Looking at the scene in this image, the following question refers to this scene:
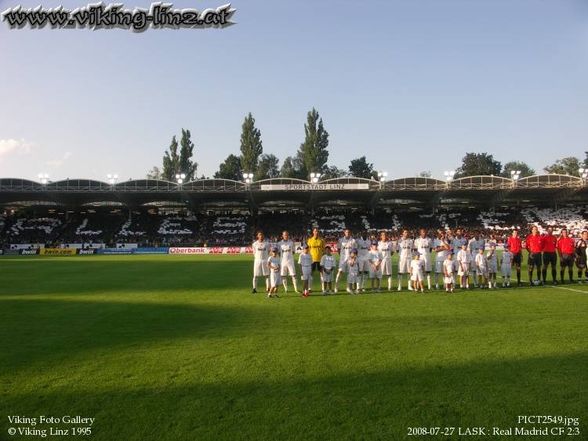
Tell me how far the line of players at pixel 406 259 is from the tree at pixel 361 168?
80752mm

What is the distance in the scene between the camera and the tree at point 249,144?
74062mm

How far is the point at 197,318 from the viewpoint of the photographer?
32.8ft

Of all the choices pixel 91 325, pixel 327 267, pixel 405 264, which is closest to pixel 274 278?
pixel 327 267

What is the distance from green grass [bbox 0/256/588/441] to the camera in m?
4.80

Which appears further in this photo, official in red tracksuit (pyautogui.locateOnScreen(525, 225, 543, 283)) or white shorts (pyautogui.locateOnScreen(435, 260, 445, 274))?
official in red tracksuit (pyautogui.locateOnScreen(525, 225, 543, 283))

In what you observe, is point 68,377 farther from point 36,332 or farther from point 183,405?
point 36,332

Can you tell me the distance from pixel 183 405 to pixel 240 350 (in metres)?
2.21

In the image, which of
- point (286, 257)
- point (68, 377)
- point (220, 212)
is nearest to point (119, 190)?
point (220, 212)

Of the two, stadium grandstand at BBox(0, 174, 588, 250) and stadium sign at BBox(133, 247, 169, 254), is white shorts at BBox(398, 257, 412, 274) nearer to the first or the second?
stadium grandstand at BBox(0, 174, 588, 250)

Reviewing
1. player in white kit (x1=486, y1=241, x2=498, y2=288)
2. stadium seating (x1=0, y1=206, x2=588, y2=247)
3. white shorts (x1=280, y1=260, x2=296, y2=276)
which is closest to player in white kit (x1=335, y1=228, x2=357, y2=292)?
white shorts (x1=280, y1=260, x2=296, y2=276)

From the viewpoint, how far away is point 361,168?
96.6 m

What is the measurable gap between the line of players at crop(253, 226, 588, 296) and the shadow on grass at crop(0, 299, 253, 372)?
125 inches

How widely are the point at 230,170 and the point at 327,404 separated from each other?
88496 mm

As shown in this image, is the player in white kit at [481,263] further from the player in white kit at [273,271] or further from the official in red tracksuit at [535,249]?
the player in white kit at [273,271]
